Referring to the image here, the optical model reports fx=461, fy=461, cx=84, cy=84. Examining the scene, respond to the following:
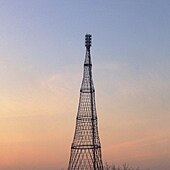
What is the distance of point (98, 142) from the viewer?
5012 cm

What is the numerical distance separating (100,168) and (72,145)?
3.92 m

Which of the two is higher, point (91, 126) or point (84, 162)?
point (91, 126)

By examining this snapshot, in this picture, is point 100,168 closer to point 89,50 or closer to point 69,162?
point 69,162

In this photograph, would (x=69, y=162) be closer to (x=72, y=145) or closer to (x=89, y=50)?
(x=72, y=145)

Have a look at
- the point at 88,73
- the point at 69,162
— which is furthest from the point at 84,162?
the point at 88,73

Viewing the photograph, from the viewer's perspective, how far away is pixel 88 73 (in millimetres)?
50438

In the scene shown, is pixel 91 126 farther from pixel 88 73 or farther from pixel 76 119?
pixel 88 73

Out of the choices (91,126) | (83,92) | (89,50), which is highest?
(89,50)

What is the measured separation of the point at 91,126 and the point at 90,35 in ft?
32.4

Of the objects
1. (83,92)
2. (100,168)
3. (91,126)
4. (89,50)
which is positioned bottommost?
(100,168)

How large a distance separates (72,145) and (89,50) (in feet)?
34.5

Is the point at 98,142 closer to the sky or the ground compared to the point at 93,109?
closer to the ground

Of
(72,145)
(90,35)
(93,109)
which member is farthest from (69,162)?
(90,35)

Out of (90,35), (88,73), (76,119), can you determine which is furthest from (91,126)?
(90,35)
